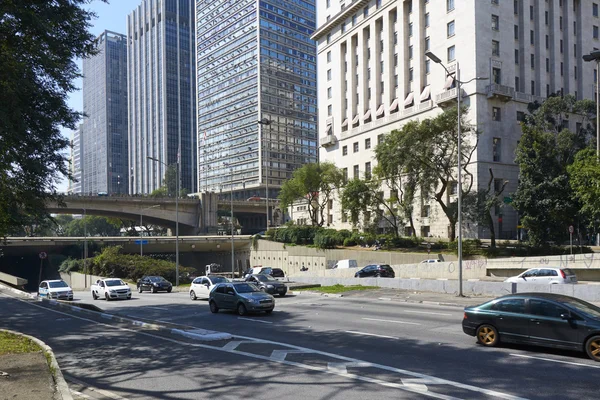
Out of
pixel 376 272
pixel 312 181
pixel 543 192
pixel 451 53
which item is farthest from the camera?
pixel 312 181

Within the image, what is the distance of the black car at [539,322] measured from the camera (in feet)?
37.8

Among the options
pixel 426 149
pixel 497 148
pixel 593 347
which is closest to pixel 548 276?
pixel 593 347

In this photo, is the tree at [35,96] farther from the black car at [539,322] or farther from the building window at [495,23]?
the building window at [495,23]

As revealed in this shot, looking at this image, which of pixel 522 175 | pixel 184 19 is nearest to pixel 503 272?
pixel 522 175

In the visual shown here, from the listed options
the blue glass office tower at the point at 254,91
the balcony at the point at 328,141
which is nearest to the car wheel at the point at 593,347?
the balcony at the point at 328,141

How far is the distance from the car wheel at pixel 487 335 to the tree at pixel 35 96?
1319 cm

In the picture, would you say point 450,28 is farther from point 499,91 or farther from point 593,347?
point 593,347

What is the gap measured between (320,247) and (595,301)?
40169 mm

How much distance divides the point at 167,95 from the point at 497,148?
14820 cm

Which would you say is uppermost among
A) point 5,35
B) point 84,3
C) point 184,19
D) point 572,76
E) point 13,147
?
point 184,19

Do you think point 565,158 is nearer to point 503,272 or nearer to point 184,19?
point 503,272

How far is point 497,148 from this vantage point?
5750 centimetres

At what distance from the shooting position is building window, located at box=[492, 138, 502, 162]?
2250 inches

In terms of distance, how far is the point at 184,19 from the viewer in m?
195
